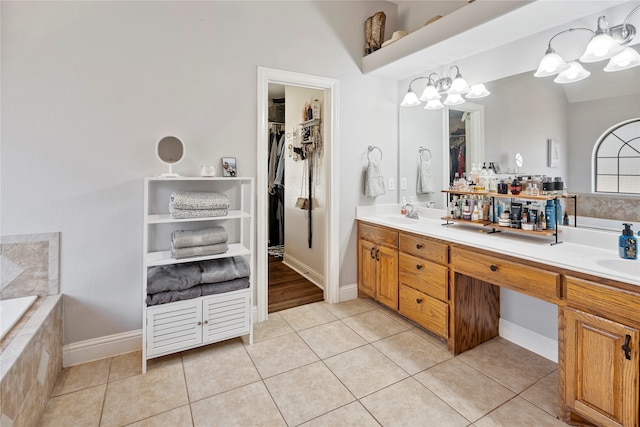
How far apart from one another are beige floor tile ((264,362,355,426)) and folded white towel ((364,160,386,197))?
1.64 metres

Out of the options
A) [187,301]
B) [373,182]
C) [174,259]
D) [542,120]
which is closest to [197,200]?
[174,259]

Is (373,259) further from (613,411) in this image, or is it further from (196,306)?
(613,411)

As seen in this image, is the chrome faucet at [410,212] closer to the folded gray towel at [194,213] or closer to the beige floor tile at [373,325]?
the beige floor tile at [373,325]

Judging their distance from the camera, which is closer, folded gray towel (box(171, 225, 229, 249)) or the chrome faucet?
folded gray towel (box(171, 225, 229, 249))

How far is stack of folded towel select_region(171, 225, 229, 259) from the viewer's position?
209 centimetres

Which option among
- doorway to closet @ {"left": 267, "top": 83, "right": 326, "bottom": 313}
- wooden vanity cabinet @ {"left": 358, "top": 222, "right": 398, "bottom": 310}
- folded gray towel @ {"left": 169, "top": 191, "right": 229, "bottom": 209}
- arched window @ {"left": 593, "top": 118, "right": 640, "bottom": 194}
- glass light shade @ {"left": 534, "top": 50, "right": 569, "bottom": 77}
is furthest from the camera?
doorway to closet @ {"left": 267, "top": 83, "right": 326, "bottom": 313}

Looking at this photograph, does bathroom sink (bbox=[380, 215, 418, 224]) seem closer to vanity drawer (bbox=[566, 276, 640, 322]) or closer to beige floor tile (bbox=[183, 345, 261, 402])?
vanity drawer (bbox=[566, 276, 640, 322])

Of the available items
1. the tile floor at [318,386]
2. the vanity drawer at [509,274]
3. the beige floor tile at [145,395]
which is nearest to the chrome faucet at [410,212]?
the vanity drawer at [509,274]

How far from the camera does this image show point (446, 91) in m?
2.75

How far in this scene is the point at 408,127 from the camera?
10.6ft

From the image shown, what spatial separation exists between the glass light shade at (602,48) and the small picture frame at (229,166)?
2.32 metres

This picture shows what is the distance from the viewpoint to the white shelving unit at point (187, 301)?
2.03 m

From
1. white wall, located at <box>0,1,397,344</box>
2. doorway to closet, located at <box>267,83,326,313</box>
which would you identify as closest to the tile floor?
white wall, located at <box>0,1,397,344</box>

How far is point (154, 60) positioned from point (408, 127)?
7.52 ft
